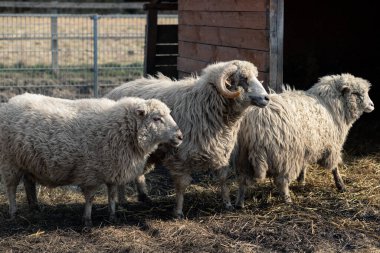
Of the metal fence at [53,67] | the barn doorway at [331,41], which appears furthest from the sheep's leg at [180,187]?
the barn doorway at [331,41]

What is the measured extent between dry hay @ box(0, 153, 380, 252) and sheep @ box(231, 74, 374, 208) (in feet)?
1.13

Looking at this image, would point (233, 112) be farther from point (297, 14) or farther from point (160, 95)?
point (297, 14)

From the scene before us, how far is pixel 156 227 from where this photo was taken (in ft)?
20.8

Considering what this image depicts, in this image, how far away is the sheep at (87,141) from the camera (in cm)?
630

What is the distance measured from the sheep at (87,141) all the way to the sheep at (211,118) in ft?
1.12

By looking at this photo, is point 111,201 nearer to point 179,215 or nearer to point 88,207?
point 88,207

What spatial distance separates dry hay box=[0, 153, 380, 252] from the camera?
586 centimetres

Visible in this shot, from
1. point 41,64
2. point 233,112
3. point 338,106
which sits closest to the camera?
point 233,112

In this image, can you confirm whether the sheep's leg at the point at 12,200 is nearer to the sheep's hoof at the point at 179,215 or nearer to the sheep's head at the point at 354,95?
the sheep's hoof at the point at 179,215

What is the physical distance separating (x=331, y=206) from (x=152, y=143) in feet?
7.02

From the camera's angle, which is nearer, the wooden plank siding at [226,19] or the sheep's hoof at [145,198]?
the sheep's hoof at [145,198]

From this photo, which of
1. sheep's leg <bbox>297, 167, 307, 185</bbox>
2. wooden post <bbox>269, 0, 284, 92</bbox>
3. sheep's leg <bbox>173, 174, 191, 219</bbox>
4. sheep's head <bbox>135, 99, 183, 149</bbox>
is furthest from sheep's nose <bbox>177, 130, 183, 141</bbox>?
sheep's leg <bbox>297, 167, 307, 185</bbox>

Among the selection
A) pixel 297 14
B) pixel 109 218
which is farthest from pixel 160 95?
pixel 297 14

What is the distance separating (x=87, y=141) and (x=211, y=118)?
133 centimetres
